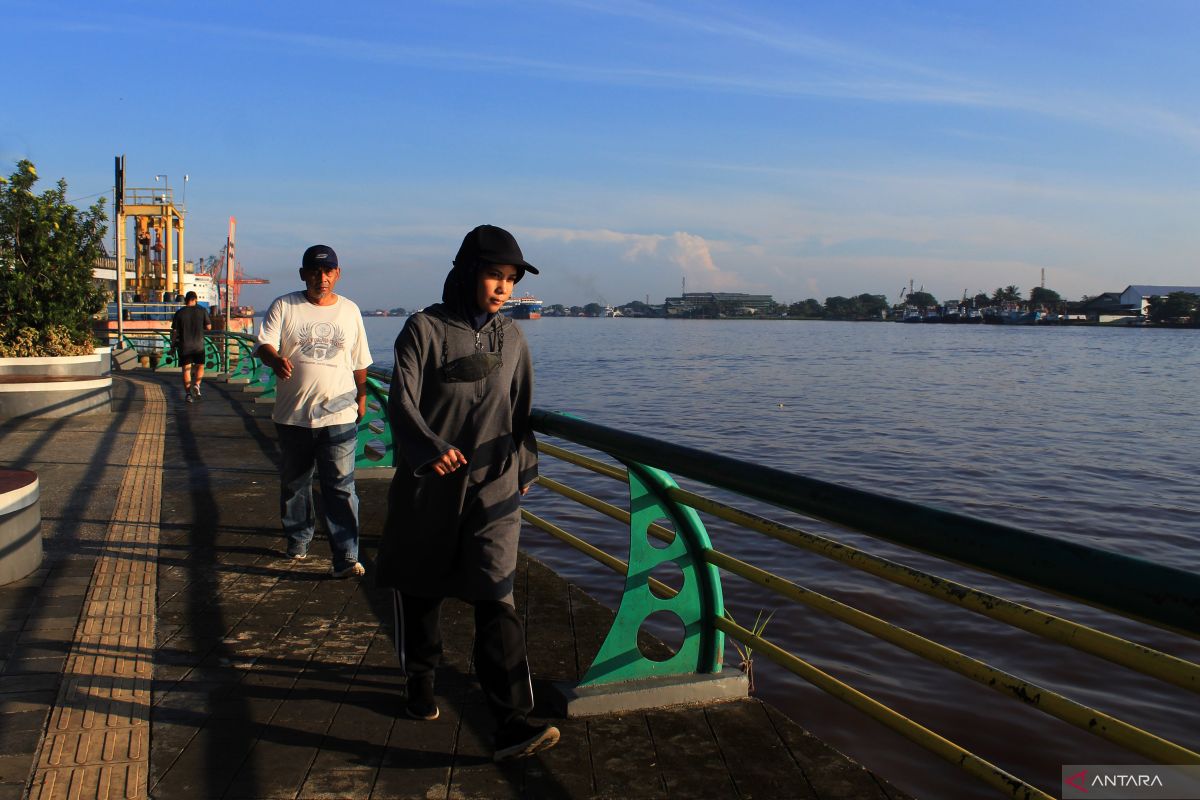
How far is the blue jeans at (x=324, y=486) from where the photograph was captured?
16.5ft

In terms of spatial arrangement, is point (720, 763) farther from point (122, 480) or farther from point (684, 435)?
point (684, 435)

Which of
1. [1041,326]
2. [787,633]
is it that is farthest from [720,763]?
[1041,326]

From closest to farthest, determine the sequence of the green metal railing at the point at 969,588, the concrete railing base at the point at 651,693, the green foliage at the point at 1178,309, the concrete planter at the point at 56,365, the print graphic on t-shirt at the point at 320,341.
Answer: the green metal railing at the point at 969,588 → the concrete railing base at the point at 651,693 → the print graphic on t-shirt at the point at 320,341 → the concrete planter at the point at 56,365 → the green foliage at the point at 1178,309

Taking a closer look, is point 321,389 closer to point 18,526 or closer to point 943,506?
point 18,526

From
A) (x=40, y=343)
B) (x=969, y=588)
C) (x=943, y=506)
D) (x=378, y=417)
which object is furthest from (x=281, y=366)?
(x=943, y=506)

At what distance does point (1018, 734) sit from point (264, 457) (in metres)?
6.64

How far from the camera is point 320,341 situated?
516 cm

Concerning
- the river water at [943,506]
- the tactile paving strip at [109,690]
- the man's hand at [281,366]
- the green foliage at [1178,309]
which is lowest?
the river water at [943,506]

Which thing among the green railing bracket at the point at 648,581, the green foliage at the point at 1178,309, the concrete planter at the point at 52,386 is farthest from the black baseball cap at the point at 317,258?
the green foliage at the point at 1178,309

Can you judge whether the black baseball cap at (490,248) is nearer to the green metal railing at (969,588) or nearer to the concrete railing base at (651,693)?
the green metal railing at (969,588)

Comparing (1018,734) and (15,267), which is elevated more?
(15,267)

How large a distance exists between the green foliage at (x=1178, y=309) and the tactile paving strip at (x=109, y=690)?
151389mm

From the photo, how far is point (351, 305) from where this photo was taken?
17.7ft

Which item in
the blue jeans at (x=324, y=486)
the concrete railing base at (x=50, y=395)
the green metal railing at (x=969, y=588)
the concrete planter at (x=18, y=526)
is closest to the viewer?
the green metal railing at (x=969, y=588)
